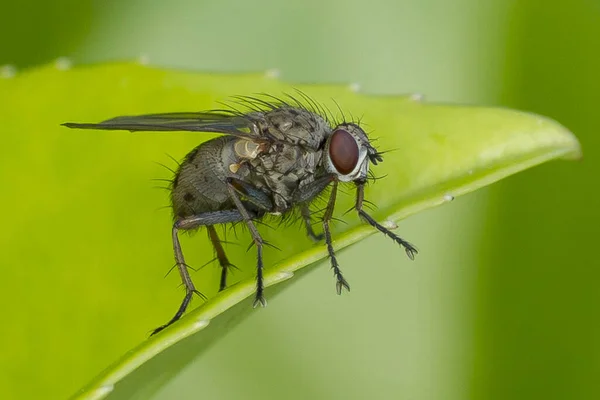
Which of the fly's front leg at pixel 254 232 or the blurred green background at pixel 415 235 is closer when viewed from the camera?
the fly's front leg at pixel 254 232

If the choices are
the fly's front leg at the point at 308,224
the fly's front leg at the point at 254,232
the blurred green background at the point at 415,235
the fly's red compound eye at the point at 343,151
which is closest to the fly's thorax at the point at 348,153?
the fly's red compound eye at the point at 343,151

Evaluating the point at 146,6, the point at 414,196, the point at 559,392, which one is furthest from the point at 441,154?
the point at 146,6

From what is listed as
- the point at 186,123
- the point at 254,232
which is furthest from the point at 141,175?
the point at 254,232

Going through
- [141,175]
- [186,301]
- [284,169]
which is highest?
Result: [141,175]

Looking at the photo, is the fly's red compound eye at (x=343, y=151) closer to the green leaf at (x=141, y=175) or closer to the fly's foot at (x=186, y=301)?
the green leaf at (x=141, y=175)

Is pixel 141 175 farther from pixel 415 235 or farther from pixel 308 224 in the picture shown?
pixel 415 235

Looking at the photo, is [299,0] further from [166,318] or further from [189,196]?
[166,318]

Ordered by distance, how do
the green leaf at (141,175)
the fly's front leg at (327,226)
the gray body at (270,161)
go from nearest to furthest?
the green leaf at (141,175) < the fly's front leg at (327,226) < the gray body at (270,161)
